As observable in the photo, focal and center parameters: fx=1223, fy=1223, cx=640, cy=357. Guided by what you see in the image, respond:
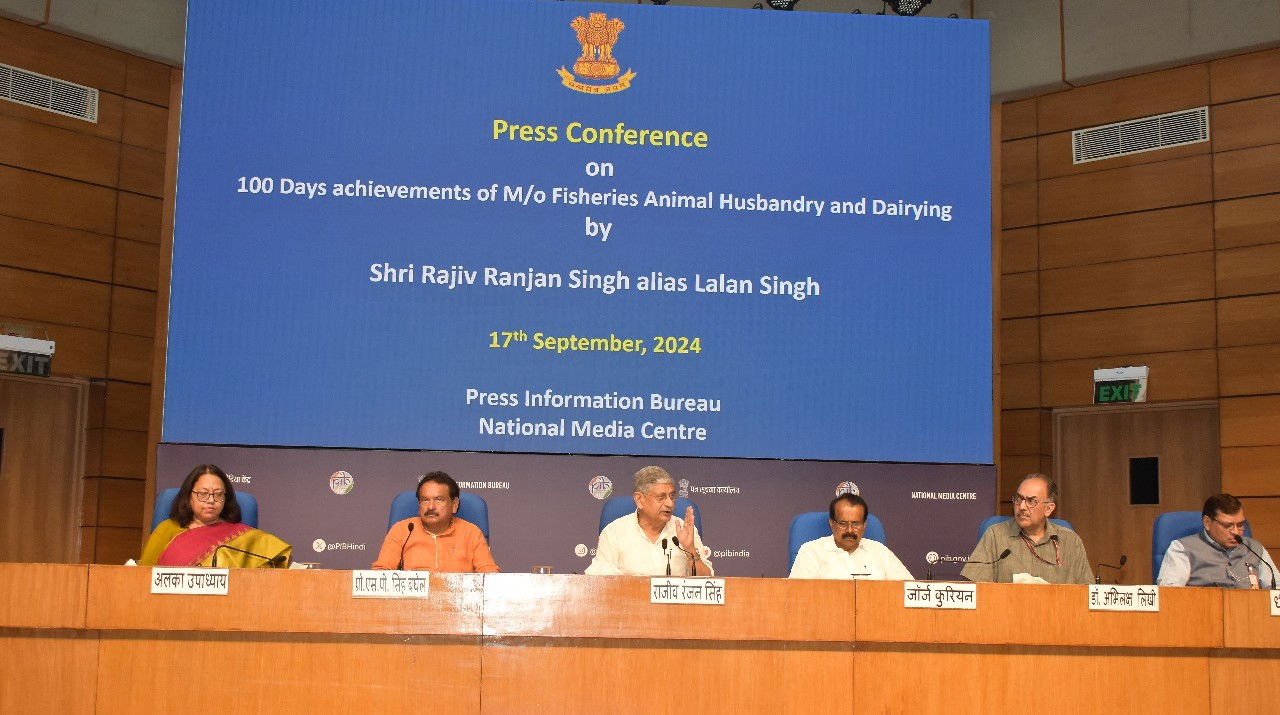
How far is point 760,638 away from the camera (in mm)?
3145

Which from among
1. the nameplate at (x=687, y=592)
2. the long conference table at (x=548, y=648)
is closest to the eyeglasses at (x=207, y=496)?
the long conference table at (x=548, y=648)

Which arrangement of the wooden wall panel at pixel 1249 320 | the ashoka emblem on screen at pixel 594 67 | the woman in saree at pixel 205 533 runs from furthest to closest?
the wooden wall panel at pixel 1249 320
the ashoka emblem on screen at pixel 594 67
the woman in saree at pixel 205 533

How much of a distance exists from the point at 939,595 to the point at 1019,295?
531 cm

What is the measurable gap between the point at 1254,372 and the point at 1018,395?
146cm

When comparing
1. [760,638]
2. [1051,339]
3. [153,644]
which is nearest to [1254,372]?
[1051,339]

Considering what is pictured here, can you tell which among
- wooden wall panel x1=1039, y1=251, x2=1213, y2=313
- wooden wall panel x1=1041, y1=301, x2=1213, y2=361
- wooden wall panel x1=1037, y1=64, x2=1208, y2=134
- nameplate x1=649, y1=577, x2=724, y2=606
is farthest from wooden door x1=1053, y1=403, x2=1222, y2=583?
nameplate x1=649, y1=577, x2=724, y2=606

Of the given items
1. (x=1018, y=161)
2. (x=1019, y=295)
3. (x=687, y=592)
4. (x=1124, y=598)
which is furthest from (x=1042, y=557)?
(x=1018, y=161)

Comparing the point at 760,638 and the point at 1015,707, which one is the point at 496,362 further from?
the point at 1015,707

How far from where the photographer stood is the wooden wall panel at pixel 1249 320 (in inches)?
277

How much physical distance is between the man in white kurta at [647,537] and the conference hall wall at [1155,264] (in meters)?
4.18

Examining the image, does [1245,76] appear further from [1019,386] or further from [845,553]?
[845,553]

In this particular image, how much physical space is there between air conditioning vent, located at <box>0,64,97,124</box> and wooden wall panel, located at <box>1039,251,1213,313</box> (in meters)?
6.08

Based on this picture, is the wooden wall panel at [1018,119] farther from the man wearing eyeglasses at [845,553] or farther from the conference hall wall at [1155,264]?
the man wearing eyeglasses at [845,553]

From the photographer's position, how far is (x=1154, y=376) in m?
7.47
